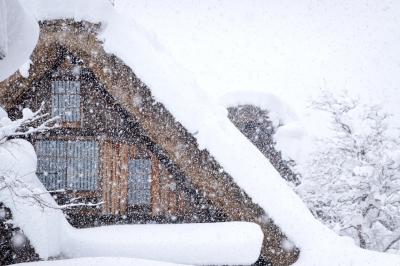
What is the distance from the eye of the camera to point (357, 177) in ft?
39.4

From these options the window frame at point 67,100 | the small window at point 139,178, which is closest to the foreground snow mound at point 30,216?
the window frame at point 67,100

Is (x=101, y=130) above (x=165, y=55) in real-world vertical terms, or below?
below

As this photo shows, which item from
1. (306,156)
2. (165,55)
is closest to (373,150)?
(306,156)

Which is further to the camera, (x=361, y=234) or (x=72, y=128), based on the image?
(x=361, y=234)

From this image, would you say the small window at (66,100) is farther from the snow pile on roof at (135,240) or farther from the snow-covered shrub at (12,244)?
the snow-covered shrub at (12,244)

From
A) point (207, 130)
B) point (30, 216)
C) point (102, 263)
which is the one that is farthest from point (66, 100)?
point (102, 263)

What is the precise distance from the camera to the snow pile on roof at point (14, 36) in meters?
1.55

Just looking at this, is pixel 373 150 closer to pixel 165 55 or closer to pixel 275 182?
pixel 275 182

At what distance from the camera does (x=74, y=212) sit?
7453 mm

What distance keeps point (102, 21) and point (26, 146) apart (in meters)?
2.65

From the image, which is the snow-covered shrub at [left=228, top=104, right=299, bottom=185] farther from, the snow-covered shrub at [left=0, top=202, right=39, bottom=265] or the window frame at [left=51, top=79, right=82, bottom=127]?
the snow-covered shrub at [left=0, top=202, right=39, bottom=265]

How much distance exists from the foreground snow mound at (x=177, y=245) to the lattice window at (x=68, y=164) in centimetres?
120

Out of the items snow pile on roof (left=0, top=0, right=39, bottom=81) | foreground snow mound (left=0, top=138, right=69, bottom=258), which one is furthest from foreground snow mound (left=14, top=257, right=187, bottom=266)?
snow pile on roof (left=0, top=0, right=39, bottom=81)

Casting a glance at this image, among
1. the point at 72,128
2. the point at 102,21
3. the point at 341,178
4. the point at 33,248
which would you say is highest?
the point at 102,21
